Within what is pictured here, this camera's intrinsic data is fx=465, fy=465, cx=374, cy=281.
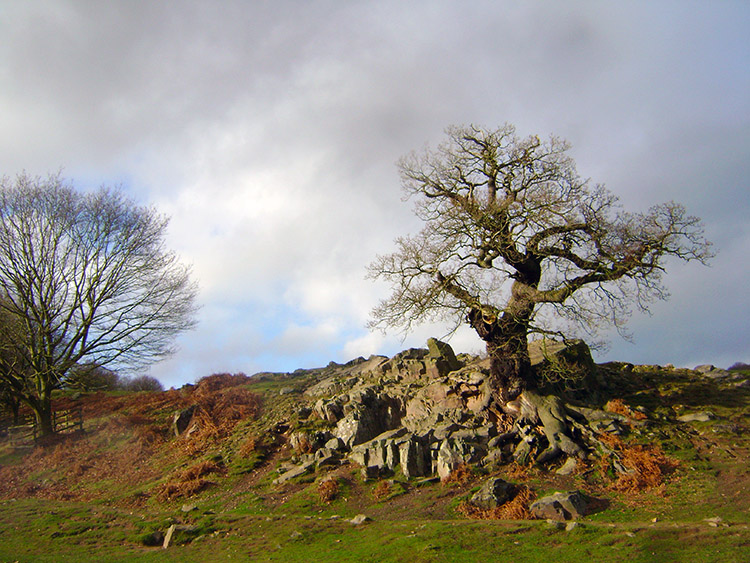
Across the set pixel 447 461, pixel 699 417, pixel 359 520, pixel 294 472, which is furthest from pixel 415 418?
pixel 699 417

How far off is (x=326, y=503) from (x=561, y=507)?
7.55 metres

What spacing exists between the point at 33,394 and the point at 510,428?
27.3 metres

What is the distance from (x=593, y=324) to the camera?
59.5ft

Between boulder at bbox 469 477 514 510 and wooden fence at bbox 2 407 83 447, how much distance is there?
23906 millimetres

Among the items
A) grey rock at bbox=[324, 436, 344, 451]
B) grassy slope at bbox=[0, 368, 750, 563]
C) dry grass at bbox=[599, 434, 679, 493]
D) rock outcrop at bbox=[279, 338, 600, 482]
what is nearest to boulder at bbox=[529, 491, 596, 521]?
grassy slope at bbox=[0, 368, 750, 563]

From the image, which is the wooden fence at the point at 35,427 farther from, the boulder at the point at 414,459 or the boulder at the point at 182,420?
the boulder at the point at 414,459

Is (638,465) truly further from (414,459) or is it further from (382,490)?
(382,490)

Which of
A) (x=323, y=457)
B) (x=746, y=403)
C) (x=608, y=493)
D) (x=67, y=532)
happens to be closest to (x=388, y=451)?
(x=323, y=457)

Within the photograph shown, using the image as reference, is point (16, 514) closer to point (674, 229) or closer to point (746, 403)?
point (674, 229)

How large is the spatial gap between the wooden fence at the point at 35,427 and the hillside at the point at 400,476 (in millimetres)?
863

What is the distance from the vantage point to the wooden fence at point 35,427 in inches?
1037

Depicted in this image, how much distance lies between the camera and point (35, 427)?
26.8m

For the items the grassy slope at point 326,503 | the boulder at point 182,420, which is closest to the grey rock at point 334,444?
the grassy slope at point 326,503

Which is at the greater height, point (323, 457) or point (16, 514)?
point (323, 457)
